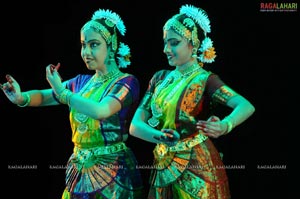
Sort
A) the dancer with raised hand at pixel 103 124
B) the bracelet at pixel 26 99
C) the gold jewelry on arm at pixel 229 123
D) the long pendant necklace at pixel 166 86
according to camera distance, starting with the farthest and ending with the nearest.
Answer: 1. the bracelet at pixel 26 99
2. the dancer with raised hand at pixel 103 124
3. the long pendant necklace at pixel 166 86
4. the gold jewelry on arm at pixel 229 123

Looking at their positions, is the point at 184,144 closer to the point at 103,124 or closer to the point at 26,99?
the point at 103,124

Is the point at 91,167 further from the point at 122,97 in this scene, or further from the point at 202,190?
the point at 202,190

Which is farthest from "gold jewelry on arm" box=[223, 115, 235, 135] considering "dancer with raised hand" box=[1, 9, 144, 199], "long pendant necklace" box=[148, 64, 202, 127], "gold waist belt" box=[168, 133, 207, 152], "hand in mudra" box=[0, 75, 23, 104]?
"hand in mudra" box=[0, 75, 23, 104]

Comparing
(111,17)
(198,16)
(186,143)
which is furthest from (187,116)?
(111,17)

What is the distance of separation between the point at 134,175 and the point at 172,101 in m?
0.50

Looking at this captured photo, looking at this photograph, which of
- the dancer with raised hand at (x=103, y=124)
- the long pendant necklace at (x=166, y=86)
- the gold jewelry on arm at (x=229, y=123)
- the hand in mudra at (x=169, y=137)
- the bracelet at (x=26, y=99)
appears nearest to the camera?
the gold jewelry on arm at (x=229, y=123)

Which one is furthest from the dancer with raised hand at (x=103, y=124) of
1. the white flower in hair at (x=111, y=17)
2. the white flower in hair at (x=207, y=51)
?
the white flower in hair at (x=207, y=51)

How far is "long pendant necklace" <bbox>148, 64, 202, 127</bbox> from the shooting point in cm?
310

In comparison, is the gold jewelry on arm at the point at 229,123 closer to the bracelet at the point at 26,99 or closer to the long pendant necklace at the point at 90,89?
the long pendant necklace at the point at 90,89

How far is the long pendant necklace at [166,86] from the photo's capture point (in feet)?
10.2

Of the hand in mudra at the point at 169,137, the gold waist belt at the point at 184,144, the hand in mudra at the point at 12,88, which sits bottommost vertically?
the gold waist belt at the point at 184,144

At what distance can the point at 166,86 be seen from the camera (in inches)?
125

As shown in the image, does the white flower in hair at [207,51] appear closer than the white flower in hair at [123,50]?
Yes

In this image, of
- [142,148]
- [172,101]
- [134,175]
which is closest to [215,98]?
[172,101]
